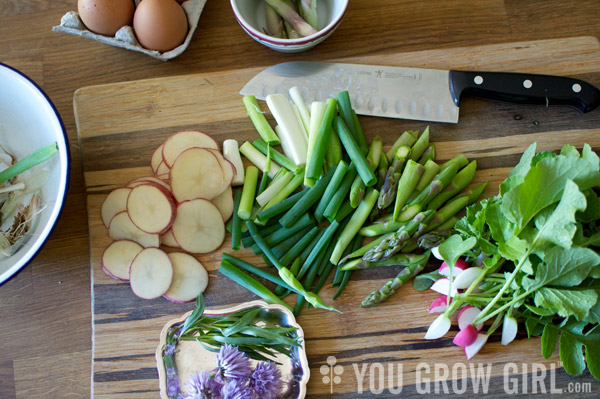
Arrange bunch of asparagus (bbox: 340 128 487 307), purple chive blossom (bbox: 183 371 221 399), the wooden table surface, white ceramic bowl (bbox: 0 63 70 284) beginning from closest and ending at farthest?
1. purple chive blossom (bbox: 183 371 221 399)
2. white ceramic bowl (bbox: 0 63 70 284)
3. bunch of asparagus (bbox: 340 128 487 307)
4. the wooden table surface

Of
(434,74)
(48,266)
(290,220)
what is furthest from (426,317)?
(48,266)

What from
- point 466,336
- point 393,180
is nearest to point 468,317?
point 466,336

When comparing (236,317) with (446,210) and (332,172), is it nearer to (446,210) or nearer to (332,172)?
(332,172)

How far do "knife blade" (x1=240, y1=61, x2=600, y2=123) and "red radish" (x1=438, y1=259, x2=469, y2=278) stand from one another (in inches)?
20.8

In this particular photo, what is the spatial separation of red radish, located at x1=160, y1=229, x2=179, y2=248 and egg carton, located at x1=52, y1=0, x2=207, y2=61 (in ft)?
2.18

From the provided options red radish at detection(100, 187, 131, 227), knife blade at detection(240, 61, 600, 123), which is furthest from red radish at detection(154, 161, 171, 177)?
knife blade at detection(240, 61, 600, 123)

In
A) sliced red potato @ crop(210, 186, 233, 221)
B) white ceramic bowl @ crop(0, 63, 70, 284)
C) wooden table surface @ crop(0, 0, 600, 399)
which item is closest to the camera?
white ceramic bowl @ crop(0, 63, 70, 284)

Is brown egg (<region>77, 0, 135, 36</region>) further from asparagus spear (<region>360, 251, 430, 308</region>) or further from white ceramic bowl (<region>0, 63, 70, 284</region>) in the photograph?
asparagus spear (<region>360, 251, 430, 308</region>)

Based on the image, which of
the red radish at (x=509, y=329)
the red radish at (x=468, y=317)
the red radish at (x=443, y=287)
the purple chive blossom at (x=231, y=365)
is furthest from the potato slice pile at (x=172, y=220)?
the red radish at (x=509, y=329)

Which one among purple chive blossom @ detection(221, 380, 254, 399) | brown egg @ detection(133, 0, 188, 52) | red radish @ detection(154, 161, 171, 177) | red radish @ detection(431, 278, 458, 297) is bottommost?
purple chive blossom @ detection(221, 380, 254, 399)

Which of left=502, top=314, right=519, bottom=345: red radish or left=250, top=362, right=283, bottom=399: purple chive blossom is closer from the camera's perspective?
left=250, top=362, right=283, bottom=399: purple chive blossom

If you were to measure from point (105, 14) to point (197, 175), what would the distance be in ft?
2.16

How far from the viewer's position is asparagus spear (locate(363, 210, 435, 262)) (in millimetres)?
1715

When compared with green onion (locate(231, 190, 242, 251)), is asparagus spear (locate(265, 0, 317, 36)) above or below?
above
